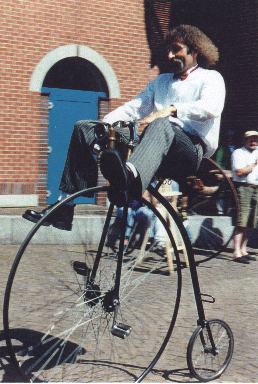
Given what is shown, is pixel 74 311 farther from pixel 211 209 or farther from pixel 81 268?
pixel 211 209

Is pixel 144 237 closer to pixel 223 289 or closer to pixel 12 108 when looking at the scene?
pixel 223 289

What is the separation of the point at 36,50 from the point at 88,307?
817cm

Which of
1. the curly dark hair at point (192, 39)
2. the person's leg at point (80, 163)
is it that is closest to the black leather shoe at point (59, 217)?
the person's leg at point (80, 163)

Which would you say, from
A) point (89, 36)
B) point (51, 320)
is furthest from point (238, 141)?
point (51, 320)

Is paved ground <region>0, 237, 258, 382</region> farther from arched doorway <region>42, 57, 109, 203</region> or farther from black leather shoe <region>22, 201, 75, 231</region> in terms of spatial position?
arched doorway <region>42, 57, 109, 203</region>

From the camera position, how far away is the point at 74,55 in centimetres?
1095

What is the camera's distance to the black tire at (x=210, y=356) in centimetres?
351

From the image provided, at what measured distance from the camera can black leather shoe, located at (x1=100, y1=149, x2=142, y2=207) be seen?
109 inches

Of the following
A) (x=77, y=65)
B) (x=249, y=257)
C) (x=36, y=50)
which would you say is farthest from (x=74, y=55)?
(x=249, y=257)

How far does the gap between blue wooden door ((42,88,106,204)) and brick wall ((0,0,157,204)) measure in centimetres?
32

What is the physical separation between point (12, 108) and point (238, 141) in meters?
5.34

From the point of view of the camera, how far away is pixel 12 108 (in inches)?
410

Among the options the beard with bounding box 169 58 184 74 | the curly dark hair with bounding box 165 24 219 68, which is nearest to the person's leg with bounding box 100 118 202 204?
the beard with bounding box 169 58 184 74

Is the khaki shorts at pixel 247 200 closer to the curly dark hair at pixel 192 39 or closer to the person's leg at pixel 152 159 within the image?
the curly dark hair at pixel 192 39
